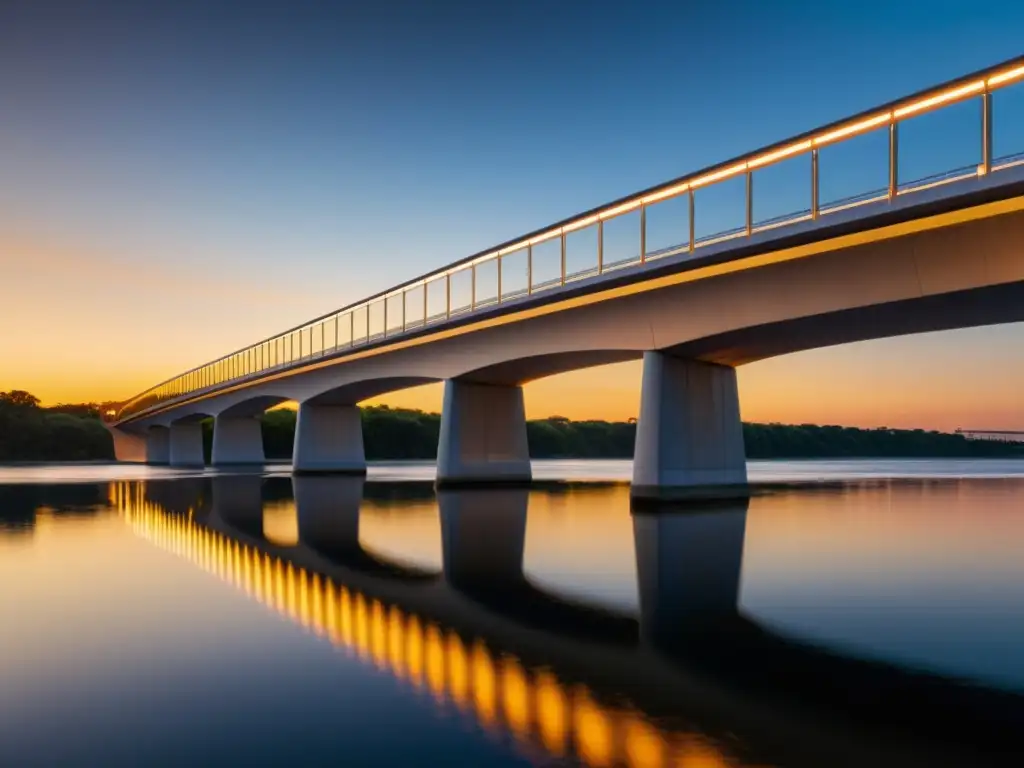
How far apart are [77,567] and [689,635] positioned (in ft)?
36.6

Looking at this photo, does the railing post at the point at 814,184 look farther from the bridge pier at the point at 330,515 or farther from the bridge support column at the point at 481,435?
the bridge support column at the point at 481,435

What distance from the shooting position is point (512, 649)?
393 inches

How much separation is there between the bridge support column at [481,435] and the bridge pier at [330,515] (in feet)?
14.6

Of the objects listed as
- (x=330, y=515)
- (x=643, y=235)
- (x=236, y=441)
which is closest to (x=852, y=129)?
(x=643, y=235)

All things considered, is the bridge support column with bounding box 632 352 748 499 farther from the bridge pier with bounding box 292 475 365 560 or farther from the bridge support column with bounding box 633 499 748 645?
the bridge pier with bounding box 292 475 365 560

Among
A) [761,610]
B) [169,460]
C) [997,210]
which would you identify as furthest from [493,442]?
[169,460]

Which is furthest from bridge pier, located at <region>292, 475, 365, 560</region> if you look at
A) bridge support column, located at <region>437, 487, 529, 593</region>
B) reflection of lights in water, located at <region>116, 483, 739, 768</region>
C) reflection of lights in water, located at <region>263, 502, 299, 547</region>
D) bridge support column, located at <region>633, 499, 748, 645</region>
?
bridge support column, located at <region>633, 499, 748, 645</region>

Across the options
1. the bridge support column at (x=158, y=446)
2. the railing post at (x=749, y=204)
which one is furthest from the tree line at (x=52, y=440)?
the railing post at (x=749, y=204)

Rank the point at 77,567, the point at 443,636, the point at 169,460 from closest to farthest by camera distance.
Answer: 1. the point at 443,636
2. the point at 77,567
3. the point at 169,460

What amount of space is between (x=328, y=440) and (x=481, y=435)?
21.6m

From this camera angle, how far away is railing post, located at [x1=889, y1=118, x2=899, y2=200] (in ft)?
74.3

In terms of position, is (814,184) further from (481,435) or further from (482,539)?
(481,435)

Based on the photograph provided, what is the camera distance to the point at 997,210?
21.1m

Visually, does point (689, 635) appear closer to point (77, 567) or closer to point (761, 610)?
point (761, 610)
